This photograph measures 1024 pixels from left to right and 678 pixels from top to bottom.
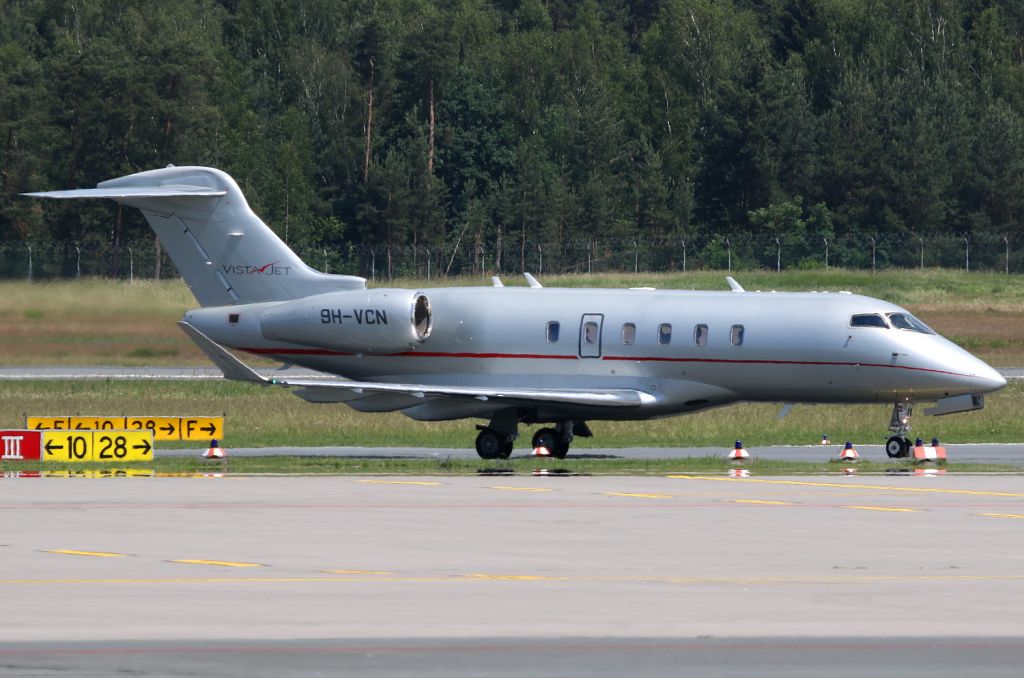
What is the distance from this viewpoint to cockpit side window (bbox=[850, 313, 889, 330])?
3403 centimetres

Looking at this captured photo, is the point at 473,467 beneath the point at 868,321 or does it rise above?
beneath

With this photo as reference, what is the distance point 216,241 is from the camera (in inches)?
1511

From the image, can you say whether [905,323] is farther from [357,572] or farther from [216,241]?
[357,572]

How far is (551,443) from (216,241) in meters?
8.53

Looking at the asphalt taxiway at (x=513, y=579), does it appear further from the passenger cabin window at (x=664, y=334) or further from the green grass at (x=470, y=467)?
the passenger cabin window at (x=664, y=334)

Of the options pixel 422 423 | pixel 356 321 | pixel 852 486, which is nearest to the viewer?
pixel 852 486

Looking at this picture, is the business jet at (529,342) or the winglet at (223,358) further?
the business jet at (529,342)

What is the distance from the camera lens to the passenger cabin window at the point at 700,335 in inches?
1359

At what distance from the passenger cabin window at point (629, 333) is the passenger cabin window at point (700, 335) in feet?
4.08

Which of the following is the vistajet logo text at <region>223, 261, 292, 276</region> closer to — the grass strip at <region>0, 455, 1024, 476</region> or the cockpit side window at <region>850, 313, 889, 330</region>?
the grass strip at <region>0, 455, 1024, 476</region>

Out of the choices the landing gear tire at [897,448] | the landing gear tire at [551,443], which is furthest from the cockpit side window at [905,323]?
the landing gear tire at [551,443]

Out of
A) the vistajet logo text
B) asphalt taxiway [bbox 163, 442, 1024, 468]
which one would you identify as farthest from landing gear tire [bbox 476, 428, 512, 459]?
the vistajet logo text

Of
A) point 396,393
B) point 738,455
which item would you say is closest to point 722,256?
point 396,393

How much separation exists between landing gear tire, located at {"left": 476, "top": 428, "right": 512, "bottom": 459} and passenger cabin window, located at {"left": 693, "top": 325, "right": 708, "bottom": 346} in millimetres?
4300
